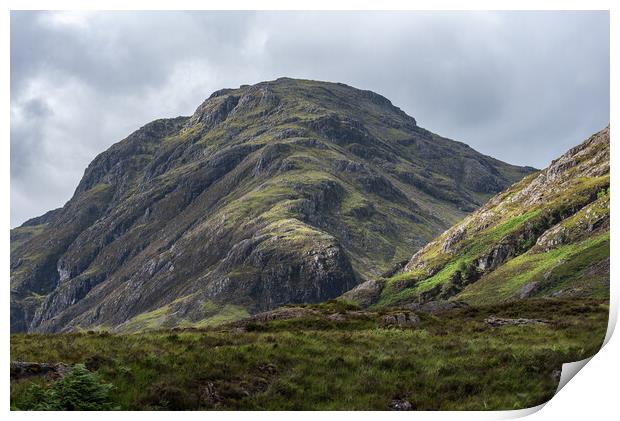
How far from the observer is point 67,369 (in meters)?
27.5

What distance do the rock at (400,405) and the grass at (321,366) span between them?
0.32 m

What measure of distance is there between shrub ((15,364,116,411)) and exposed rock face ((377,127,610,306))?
51.2m

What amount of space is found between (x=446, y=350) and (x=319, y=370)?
25.5 ft

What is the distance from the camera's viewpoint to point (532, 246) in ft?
354

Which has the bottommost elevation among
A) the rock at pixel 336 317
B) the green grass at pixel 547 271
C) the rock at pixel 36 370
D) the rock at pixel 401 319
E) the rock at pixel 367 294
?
the rock at pixel 36 370

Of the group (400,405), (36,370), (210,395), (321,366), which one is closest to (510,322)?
(321,366)

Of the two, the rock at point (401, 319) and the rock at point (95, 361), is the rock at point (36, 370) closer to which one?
the rock at point (95, 361)

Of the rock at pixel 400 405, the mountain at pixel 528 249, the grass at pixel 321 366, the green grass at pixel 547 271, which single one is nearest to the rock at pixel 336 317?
the grass at pixel 321 366

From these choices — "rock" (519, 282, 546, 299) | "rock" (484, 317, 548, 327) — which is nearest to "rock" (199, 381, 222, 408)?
"rock" (484, 317, 548, 327)

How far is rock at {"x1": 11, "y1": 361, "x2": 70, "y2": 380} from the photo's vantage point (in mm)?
26594

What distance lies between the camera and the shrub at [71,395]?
2403cm

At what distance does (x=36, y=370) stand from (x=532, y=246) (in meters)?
95.4

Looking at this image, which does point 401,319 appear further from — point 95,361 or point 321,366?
point 95,361
